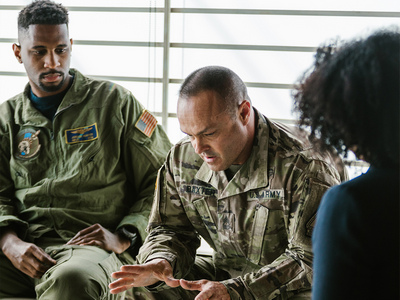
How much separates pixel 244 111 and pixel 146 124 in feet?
2.49

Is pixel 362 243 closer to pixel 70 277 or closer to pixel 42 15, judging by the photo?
pixel 70 277

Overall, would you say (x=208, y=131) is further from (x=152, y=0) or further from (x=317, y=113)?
(x=152, y=0)

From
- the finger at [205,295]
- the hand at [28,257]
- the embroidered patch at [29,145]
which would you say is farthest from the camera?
the embroidered patch at [29,145]

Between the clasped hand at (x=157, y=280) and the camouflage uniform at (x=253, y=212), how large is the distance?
49mm

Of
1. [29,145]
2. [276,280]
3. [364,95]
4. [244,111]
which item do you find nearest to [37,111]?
[29,145]

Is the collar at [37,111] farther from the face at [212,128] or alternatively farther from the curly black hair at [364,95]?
the curly black hair at [364,95]

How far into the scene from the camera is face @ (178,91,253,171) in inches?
75.9

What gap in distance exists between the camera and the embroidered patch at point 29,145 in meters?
2.57

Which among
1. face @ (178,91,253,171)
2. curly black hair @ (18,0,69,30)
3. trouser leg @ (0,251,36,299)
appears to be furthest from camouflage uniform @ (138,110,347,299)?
curly black hair @ (18,0,69,30)

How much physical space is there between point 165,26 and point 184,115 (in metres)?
1.34

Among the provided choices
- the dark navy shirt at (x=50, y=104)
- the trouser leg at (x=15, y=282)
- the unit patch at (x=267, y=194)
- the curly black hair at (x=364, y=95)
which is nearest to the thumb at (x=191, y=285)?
Result: the unit patch at (x=267, y=194)

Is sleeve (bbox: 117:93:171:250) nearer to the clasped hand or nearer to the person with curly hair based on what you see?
the clasped hand

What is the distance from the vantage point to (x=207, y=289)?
5.50 feet

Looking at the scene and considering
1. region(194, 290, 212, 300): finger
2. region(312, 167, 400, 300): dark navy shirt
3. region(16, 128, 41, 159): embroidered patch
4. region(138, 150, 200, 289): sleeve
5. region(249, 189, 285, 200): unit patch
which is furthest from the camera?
region(16, 128, 41, 159): embroidered patch
